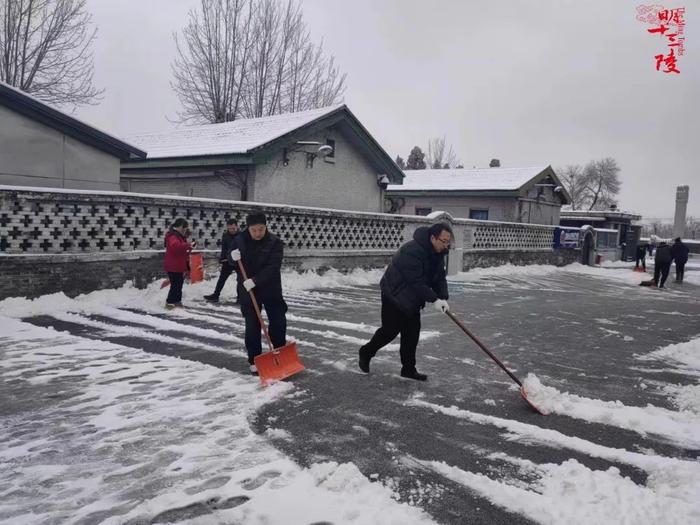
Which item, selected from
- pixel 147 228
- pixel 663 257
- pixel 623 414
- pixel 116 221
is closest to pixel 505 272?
pixel 663 257

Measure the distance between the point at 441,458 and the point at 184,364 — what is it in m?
3.27

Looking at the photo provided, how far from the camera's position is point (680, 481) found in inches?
140

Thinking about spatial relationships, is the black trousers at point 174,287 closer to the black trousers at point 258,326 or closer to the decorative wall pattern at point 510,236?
the black trousers at point 258,326

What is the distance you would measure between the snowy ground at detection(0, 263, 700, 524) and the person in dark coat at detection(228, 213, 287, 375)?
486 millimetres

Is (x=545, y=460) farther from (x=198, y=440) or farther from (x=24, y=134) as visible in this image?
(x=24, y=134)

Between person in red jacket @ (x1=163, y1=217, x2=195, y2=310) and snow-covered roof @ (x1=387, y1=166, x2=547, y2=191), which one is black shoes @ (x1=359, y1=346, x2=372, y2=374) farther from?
snow-covered roof @ (x1=387, y1=166, x2=547, y2=191)

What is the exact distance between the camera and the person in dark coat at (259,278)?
18.7ft

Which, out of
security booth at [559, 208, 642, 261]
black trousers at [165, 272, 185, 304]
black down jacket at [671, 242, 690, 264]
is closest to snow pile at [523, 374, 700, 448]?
black trousers at [165, 272, 185, 304]

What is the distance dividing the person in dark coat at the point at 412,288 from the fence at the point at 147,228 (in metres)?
6.02

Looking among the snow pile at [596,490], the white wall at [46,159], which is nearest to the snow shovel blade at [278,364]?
the snow pile at [596,490]

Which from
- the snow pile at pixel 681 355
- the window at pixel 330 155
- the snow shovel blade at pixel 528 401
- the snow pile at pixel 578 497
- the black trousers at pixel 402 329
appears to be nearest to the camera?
the snow pile at pixel 578 497

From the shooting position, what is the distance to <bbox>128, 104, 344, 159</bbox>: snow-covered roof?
49.8 feet

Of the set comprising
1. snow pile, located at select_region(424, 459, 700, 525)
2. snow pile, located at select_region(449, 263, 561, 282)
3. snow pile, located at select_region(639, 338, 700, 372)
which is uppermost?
snow pile, located at select_region(449, 263, 561, 282)

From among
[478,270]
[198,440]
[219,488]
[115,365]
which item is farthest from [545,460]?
[478,270]
